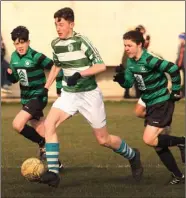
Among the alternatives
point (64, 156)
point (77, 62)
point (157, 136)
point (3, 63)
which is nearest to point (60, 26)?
point (77, 62)

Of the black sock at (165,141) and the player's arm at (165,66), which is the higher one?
the player's arm at (165,66)

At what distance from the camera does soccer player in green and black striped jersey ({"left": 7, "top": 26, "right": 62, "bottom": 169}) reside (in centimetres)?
981

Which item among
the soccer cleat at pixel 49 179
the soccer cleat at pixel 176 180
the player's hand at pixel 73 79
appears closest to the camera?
the soccer cleat at pixel 49 179

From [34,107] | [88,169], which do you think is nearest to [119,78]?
[88,169]

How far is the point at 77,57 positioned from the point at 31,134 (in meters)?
1.86

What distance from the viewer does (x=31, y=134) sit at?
9.98 m

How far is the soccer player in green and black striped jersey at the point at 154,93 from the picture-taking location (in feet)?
28.5

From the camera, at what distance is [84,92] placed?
8586 millimetres

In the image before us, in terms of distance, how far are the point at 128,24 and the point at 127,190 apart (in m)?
12.9

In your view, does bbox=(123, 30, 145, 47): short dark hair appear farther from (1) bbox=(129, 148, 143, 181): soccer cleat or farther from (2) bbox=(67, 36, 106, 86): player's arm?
(1) bbox=(129, 148, 143, 181): soccer cleat

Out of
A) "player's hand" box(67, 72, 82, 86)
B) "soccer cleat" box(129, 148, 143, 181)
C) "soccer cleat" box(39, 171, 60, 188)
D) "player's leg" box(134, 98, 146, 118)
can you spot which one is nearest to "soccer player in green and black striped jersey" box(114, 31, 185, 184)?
"soccer cleat" box(129, 148, 143, 181)

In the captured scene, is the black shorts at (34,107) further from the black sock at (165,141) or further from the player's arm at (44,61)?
the black sock at (165,141)

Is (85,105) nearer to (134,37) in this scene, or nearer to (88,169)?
(134,37)

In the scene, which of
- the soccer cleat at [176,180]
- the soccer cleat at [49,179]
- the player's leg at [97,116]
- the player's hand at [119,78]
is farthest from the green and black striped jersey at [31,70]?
the soccer cleat at [176,180]
